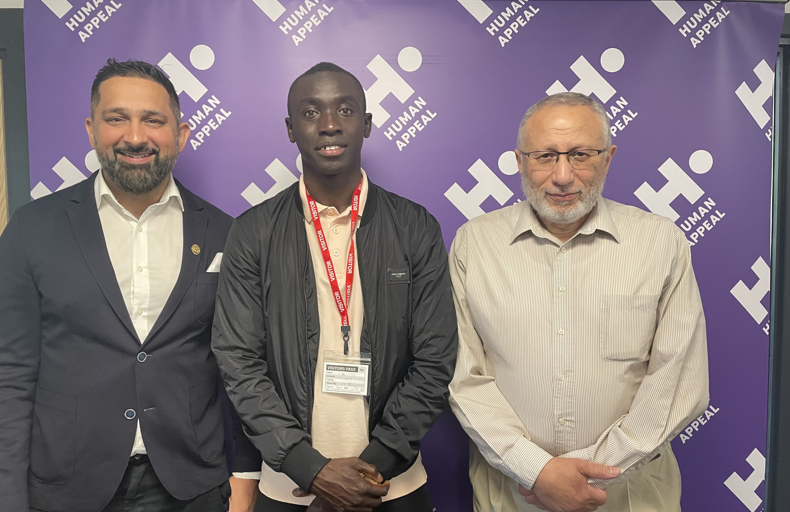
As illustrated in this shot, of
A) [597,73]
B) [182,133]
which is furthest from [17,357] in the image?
[597,73]

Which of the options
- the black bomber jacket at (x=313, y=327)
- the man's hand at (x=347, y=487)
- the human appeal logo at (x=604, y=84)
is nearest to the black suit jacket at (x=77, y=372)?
the black bomber jacket at (x=313, y=327)

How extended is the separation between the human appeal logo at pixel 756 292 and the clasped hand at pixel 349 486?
1703mm

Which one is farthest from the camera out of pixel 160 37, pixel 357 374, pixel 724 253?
pixel 724 253

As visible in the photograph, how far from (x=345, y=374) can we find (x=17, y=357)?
3.23 feet

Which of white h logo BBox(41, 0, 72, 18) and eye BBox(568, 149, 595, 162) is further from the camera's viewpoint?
white h logo BBox(41, 0, 72, 18)

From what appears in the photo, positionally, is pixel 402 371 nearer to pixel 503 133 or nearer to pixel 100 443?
pixel 100 443

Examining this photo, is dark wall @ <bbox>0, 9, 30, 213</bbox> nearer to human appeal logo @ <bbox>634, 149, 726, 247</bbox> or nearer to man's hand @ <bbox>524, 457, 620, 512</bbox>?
man's hand @ <bbox>524, 457, 620, 512</bbox>

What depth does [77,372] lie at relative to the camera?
59.2 inches

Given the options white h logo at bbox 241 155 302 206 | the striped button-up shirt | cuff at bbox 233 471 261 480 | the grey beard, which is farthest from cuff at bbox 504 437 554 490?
white h logo at bbox 241 155 302 206

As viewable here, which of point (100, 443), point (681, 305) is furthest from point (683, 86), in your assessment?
point (100, 443)

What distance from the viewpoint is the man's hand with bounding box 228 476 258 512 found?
5.34 feet

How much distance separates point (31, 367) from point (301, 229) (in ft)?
2.99

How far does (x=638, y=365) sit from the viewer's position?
4.99ft

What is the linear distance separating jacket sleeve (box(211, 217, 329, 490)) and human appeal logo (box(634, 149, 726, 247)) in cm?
157
